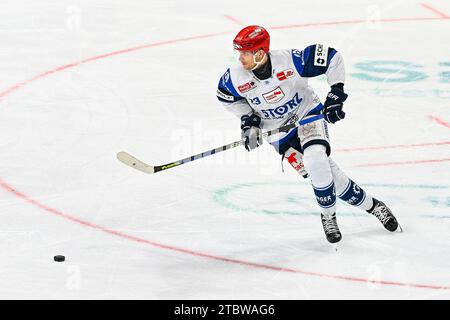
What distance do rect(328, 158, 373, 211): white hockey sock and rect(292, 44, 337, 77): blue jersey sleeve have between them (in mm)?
498

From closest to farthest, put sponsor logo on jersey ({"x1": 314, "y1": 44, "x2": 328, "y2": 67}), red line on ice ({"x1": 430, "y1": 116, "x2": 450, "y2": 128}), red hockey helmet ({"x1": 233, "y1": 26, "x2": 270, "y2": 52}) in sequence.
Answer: red hockey helmet ({"x1": 233, "y1": 26, "x2": 270, "y2": 52}) < sponsor logo on jersey ({"x1": 314, "y1": 44, "x2": 328, "y2": 67}) < red line on ice ({"x1": 430, "y1": 116, "x2": 450, "y2": 128})

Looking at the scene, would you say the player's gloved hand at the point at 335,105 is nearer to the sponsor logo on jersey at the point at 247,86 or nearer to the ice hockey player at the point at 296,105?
the ice hockey player at the point at 296,105

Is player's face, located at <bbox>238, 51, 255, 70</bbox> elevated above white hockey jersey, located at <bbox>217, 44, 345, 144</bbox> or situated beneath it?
elevated above

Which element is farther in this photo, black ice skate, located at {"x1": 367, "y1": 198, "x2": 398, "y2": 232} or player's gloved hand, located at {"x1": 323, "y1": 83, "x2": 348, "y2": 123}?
black ice skate, located at {"x1": 367, "y1": 198, "x2": 398, "y2": 232}

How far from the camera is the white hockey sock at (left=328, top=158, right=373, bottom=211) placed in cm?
654

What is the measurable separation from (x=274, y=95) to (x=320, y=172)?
0.49m

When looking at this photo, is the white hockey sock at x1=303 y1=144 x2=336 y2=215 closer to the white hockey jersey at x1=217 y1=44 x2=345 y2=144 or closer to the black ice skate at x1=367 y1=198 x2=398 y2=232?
the white hockey jersey at x1=217 y1=44 x2=345 y2=144

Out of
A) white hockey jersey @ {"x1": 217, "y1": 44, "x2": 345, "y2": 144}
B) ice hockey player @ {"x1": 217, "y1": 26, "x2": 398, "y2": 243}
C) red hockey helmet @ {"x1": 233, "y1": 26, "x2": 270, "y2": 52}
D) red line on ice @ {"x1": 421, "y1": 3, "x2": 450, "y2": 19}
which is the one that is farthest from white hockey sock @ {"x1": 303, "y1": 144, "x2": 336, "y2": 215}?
red line on ice @ {"x1": 421, "y1": 3, "x2": 450, "y2": 19}

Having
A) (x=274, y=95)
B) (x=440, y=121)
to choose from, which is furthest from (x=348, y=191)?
(x=440, y=121)

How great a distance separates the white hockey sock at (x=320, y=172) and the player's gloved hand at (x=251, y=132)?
265mm

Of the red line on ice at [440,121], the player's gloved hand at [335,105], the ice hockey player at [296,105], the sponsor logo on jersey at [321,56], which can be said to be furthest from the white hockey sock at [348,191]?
the red line on ice at [440,121]

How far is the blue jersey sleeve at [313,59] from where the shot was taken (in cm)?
633

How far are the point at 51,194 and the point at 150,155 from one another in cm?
90

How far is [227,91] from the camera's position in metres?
6.51
